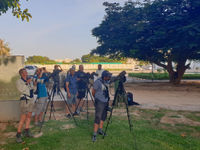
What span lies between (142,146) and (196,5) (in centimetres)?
1114

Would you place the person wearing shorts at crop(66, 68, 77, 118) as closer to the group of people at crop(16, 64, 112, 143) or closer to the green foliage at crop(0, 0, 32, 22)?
the group of people at crop(16, 64, 112, 143)

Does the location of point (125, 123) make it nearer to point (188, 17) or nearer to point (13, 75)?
point (13, 75)

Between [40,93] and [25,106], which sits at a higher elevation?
[40,93]

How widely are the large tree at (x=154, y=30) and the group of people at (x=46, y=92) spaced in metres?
8.32

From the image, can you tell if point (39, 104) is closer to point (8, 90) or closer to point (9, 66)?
point (8, 90)

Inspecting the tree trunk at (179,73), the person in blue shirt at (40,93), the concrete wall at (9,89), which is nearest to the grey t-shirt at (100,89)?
the person in blue shirt at (40,93)

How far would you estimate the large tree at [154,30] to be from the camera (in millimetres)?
12284

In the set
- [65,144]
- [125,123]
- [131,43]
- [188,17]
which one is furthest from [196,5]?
[65,144]

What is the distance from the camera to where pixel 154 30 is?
14.0 metres

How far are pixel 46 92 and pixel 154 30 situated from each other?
10.8m

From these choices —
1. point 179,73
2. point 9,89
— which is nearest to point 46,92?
point 9,89

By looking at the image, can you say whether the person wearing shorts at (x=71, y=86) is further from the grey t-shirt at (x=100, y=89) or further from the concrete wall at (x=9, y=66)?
the grey t-shirt at (x=100, y=89)

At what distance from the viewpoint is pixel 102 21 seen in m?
18.1

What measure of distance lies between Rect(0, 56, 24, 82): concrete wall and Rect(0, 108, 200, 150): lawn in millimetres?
1626
